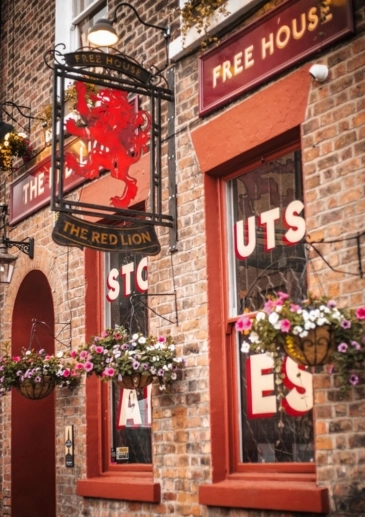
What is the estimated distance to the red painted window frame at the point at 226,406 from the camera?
6.30 m

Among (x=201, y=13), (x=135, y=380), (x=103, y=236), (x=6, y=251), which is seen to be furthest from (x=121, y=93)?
(x=6, y=251)

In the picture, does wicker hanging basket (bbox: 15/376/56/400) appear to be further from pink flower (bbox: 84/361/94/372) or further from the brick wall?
pink flower (bbox: 84/361/94/372)

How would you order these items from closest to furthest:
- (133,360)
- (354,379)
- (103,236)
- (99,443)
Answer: (354,379), (103,236), (133,360), (99,443)

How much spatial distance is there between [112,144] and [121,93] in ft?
1.56

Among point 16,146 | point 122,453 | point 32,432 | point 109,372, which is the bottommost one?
point 122,453

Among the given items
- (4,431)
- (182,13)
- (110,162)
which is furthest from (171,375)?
(4,431)

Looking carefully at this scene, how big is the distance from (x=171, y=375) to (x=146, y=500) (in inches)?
42.9

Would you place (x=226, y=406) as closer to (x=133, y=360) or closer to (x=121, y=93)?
(x=133, y=360)

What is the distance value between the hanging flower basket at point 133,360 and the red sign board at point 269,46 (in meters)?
1.92

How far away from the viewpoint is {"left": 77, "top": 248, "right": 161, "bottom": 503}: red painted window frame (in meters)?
7.95

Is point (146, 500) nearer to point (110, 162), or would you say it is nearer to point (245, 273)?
point (245, 273)

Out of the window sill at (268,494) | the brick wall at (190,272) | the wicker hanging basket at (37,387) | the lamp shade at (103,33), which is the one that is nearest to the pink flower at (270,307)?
the brick wall at (190,272)

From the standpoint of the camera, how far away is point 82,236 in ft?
22.5

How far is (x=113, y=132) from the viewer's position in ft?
24.6
